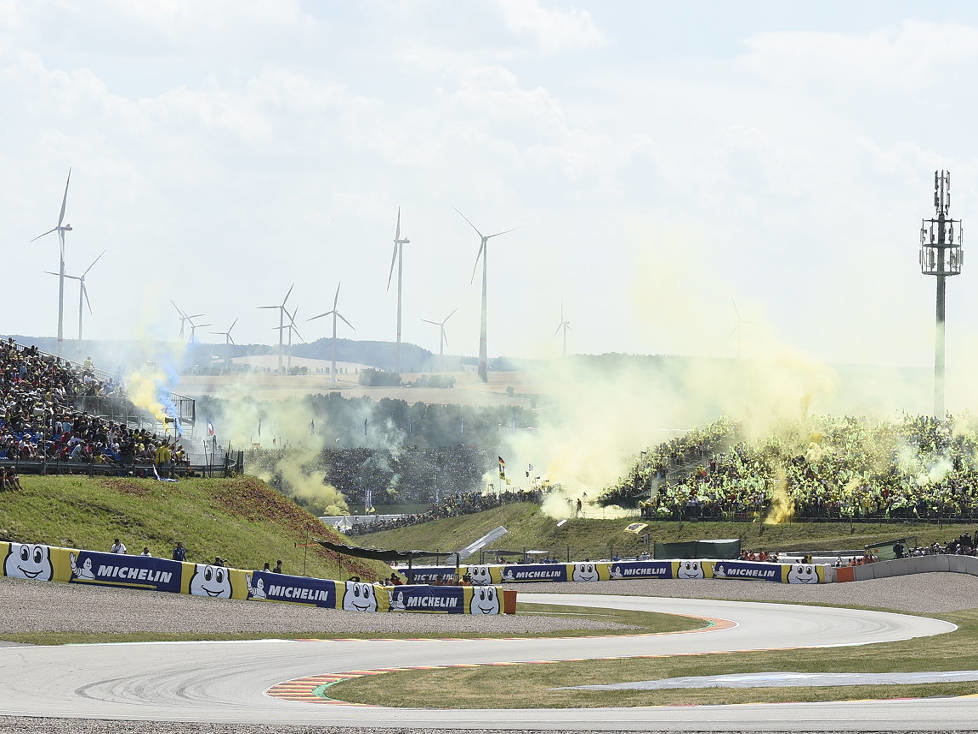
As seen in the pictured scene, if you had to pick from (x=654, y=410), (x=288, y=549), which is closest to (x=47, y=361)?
(x=288, y=549)

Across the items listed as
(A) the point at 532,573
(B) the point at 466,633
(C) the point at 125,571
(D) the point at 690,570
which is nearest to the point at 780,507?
(D) the point at 690,570

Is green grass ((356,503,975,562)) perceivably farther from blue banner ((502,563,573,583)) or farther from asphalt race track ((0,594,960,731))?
asphalt race track ((0,594,960,731))

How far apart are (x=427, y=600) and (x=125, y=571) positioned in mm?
11304

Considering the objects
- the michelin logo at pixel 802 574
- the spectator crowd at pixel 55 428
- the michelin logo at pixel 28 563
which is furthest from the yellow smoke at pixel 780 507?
the michelin logo at pixel 28 563

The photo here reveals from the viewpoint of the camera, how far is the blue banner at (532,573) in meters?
70.1

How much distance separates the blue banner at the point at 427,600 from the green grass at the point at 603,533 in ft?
129

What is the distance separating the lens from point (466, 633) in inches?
1517

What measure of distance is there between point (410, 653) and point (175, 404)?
41271 millimetres

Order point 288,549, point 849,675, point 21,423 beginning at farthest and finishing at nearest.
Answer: point 288,549 < point 21,423 < point 849,675

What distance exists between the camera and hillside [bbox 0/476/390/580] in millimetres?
44281

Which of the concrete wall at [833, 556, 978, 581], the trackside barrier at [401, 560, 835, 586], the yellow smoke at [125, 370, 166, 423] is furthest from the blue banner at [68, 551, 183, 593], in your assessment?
the concrete wall at [833, 556, 978, 581]

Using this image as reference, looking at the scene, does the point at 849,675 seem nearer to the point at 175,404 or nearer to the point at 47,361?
the point at 47,361

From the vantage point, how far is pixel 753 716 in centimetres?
1756

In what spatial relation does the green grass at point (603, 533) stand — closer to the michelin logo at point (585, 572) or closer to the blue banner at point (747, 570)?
the blue banner at point (747, 570)
